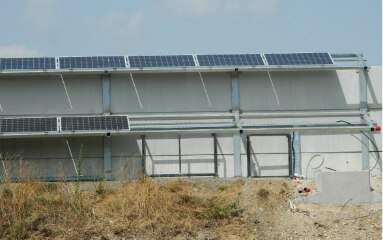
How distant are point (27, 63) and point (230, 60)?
793 centimetres

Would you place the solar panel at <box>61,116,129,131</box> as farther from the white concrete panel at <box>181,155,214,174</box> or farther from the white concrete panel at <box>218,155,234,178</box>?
the white concrete panel at <box>218,155,234,178</box>

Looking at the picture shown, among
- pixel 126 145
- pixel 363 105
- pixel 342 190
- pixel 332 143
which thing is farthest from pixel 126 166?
pixel 363 105

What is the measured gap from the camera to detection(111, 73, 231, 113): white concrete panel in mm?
29922

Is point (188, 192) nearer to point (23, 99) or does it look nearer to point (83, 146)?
point (83, 146)

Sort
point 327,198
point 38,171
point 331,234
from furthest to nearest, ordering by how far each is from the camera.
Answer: point 38,171 → point 327,198 → point 331,234

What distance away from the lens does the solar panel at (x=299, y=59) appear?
97.7 ft

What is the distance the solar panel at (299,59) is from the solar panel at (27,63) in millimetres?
8567

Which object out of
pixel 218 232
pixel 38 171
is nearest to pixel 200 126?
pixel 38 171

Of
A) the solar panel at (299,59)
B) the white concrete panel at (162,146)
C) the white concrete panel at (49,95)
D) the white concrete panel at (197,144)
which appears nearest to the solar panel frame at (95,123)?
the white concrete panel at (49,95)

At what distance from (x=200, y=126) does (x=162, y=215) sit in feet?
25.0

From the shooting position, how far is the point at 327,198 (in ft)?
75.3

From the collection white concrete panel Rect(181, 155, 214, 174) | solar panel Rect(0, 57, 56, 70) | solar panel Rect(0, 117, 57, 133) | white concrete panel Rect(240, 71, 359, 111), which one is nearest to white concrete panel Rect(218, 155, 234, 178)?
white concrete panel Rect(181, 155, 214, 174)

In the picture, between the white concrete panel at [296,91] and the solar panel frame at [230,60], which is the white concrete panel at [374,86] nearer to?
the white concrete panel at [296,91]

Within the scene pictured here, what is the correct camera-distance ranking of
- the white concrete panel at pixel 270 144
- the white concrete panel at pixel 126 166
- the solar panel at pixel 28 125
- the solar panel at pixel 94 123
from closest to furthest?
the solar panel at pixel 28 125
the solar panel at pixel 94 123
the white concrete panel at pixel 126 166
the white concrete panel at pixel 270 144
